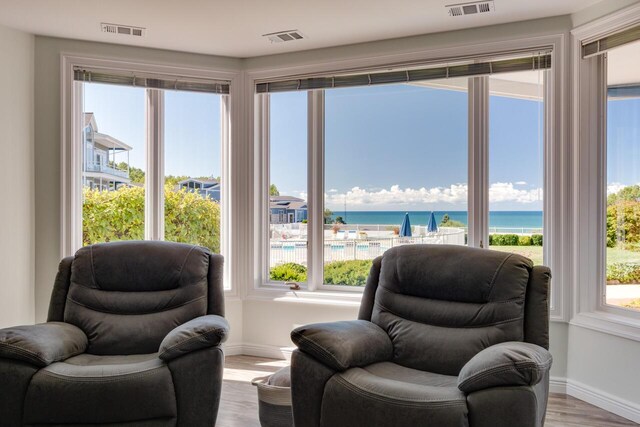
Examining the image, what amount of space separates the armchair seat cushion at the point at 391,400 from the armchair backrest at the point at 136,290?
102 centimetres

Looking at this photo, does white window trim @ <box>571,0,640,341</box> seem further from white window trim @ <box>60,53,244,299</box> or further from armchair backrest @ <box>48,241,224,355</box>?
white window trim @ <box>60,53,244,299</box>

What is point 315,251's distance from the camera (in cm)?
416

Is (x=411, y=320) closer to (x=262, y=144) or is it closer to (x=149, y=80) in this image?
→ (x=262, y=144)

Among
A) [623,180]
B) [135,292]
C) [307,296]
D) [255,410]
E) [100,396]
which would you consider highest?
[623,180]

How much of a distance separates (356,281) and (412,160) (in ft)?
3.47

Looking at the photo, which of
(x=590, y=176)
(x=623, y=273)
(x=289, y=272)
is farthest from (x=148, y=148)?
(x=623, y=273)

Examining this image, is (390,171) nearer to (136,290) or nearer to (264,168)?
(264,168)

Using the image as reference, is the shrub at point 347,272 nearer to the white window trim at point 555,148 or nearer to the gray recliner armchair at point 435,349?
the white window trim at point 555,148

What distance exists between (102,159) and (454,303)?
2.97 meters

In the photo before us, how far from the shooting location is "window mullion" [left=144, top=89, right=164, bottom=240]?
13.6 feet

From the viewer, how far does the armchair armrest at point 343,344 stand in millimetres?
2215

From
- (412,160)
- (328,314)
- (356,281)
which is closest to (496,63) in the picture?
(412,160)

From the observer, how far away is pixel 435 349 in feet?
7.95

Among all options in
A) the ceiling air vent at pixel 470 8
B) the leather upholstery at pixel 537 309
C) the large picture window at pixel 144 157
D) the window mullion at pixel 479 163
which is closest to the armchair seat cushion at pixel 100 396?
the leather upholstery at pixel 537 309
